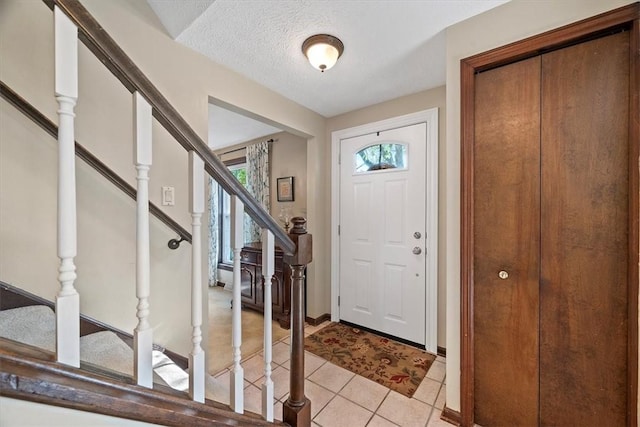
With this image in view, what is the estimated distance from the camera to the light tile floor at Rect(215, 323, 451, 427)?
5.15 ft

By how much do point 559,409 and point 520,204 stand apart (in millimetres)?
1053

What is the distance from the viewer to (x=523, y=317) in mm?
1384

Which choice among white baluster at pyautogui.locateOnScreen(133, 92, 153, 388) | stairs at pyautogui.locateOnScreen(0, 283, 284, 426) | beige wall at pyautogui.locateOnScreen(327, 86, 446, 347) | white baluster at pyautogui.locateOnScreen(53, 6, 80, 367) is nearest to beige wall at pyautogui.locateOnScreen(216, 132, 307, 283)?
beige wall at pyautogui.locateOnScreen(327, 86, 446, 347)

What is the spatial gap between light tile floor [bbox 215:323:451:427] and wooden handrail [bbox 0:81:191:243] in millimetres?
1166

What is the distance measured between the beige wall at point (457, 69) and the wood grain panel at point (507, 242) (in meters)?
0.10

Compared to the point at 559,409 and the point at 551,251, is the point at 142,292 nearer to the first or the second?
the point at 551,251

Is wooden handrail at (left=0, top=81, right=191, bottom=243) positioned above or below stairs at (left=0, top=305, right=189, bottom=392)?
above

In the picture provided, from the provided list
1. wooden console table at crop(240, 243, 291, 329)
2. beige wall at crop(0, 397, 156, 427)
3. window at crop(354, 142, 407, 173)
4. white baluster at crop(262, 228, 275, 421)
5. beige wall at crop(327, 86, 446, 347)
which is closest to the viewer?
beige wall at crop(0, 397, 156, 427)

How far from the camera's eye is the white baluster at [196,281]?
0.78m

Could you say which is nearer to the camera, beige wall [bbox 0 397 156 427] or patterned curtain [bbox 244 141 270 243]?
beige wall [bbox 0 397 156 427]

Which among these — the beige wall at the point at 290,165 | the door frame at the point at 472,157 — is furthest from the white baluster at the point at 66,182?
the beige wall at the point at 290,165

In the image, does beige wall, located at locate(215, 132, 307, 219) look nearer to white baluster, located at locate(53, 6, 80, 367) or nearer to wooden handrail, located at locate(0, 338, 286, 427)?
wooden handrail, located at locate(0, 338, 286, 427)

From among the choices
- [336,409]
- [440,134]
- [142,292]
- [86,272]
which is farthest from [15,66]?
[440,134]

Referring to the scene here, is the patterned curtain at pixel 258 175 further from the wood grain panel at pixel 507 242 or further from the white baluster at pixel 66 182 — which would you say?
the white baluster at pixel 66 182
